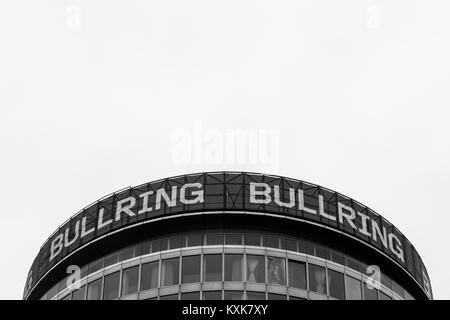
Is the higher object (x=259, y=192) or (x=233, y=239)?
(x=259, y=192)

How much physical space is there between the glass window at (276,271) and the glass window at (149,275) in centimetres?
815

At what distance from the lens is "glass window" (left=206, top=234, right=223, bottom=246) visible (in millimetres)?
89062

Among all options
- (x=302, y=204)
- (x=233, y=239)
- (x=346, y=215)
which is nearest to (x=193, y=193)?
(x=233, y=239)

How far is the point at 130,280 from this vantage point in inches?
3482

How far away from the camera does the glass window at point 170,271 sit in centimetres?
8694

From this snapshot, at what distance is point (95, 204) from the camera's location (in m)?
93.6

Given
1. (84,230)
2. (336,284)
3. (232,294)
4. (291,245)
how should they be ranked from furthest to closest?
(84,230) < (291,245) < (336,284) < (232,294)

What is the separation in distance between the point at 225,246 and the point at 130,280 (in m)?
7.35

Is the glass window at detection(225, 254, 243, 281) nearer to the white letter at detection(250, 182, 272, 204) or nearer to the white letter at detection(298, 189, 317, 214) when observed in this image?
the white letter at detection(250, 182, 272, 204)

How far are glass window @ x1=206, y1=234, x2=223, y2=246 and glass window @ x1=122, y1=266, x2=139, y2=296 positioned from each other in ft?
18.3

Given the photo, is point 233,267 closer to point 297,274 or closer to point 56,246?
point 297,274
